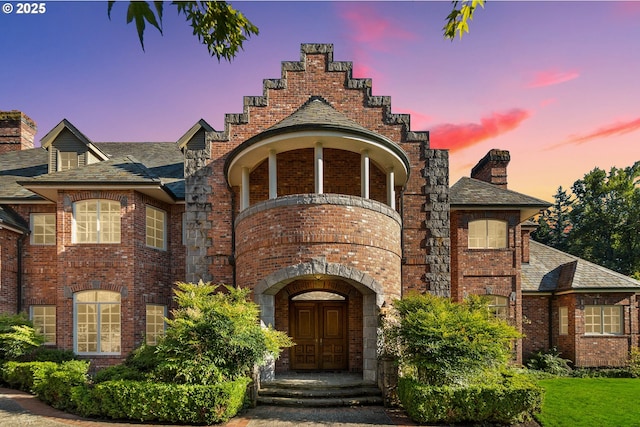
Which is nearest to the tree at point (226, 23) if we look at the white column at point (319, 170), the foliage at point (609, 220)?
the white column at point (319, 170)

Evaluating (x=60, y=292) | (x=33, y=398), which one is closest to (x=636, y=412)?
(x=33, y=398)

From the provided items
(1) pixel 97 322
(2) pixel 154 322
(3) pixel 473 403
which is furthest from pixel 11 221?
(3) pixel 473 403

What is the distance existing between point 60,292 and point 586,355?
66.0ft

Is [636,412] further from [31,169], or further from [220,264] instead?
[31,169]

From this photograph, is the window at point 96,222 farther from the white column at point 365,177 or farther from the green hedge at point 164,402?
the white column at point 365,177

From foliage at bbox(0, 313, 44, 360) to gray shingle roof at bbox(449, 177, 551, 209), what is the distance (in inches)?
599

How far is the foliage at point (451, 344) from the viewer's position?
9.88 metres

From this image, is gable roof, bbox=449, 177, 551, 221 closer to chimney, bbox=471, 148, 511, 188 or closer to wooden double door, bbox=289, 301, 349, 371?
chimney, bbox=471, 148, 511, 188

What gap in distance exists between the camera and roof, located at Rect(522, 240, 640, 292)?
17953 millimetres

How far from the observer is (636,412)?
10.7 meters

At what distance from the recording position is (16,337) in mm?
13375

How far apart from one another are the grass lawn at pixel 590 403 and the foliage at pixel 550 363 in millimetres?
1676

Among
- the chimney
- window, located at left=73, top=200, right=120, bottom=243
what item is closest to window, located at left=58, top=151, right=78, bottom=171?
window, located at left=73, top=200, right=120, bottom=243

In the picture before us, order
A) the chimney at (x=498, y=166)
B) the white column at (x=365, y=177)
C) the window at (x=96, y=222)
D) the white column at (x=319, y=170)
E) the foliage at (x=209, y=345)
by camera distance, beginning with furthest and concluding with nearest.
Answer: the chimney at (x=498, y=166)
the window at (x=96, y=222)
the white column at (x=365, y=177)
the white column at (x=319, y=170)
the foliage at (x=209, y=345)
